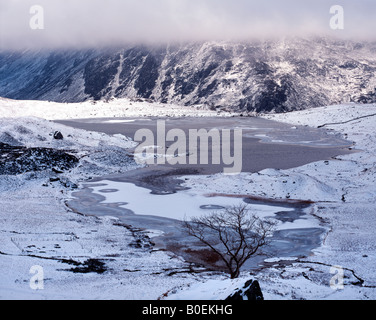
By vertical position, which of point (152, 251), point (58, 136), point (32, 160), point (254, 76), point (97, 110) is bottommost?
point (97, 110)

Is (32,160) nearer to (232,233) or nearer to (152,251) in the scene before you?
(152,251)

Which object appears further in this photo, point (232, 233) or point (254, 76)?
point (254, 76)

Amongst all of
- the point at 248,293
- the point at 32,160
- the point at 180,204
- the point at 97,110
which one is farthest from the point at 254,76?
the point at 248,293

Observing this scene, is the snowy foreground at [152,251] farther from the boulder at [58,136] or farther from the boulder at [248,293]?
the boulder at [58,136]

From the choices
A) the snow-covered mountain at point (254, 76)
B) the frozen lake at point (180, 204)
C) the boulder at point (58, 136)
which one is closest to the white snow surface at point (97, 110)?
the snow-covered mountain at point (254, 76)

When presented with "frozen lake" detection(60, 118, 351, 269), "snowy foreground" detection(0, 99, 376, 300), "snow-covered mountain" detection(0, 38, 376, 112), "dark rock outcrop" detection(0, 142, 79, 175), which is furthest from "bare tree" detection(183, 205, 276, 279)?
"snow-covered mountain" detection(0, 38, 376, 112)

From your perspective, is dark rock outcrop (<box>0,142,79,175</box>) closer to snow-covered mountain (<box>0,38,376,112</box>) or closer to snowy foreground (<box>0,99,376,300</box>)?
snowy foreground (<box>0,99,376,300</box>)
